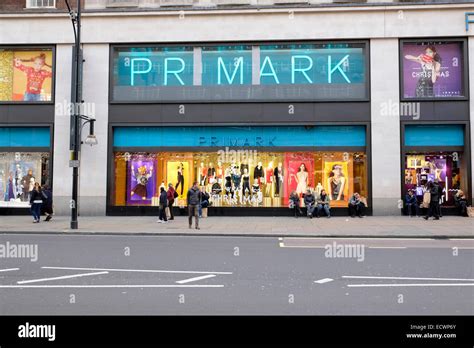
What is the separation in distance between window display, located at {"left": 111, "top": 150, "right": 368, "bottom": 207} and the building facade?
0.06 m

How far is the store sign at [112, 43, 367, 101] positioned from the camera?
24.8 metres

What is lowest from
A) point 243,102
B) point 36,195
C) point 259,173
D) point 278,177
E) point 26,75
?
point 36,195

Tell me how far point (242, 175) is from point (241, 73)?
5.54 m

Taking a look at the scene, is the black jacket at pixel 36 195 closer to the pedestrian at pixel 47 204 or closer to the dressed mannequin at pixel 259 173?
the pedestrian at pixel 47 204

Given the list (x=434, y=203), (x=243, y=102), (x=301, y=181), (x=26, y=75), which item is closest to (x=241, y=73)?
(x=243, y=102)

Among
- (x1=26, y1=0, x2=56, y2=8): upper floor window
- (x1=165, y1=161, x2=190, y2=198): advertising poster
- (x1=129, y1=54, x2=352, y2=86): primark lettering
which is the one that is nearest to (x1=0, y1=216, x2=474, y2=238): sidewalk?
(x1=165, y1=161, x2=190, y2=198): advertising poster

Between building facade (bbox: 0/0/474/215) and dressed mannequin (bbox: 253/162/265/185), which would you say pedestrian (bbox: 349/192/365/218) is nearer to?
building facade (bbox: 0/0/474/215)

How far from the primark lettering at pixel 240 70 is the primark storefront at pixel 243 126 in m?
0.05

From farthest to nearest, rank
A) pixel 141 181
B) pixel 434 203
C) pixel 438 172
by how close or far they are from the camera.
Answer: pixel 141 181
pixel 438 172
pixel 434 203

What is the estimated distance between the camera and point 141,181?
995 inches

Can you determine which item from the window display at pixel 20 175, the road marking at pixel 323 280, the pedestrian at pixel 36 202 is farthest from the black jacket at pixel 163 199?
the road marking at pixel 323 280

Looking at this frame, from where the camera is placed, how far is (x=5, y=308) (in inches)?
254

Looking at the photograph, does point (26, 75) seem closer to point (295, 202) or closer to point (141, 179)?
point (141, 179)
